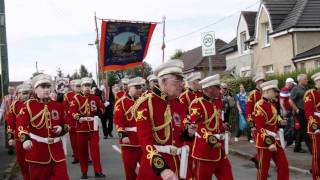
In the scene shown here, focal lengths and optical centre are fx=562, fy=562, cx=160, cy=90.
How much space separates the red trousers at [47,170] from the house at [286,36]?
20672 mm

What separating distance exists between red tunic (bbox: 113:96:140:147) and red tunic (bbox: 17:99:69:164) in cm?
134

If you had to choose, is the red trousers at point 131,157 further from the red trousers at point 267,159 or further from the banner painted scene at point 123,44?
the banner painted scene at point 123,44

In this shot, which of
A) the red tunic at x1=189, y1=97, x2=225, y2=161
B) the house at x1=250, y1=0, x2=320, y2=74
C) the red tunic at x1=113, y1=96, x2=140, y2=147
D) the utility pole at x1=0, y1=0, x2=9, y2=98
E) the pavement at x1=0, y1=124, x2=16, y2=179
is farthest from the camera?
the house at x1=250, y1=0, x2=320, y2=74

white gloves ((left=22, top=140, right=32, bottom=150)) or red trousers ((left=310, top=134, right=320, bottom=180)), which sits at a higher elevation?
white gloves ((left=22, top=140, right=32, bottom=150))

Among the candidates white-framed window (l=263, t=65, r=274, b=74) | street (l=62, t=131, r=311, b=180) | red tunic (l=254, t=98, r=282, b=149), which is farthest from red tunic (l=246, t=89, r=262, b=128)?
white-framed window (l=263, t=65, r=274, b=74)

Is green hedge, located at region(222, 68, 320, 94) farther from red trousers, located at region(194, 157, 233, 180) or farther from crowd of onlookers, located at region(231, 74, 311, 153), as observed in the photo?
red trousers, located at region(194, 157, 233, 180)

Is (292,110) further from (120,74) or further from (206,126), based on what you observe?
(120,74)

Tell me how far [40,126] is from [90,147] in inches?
143

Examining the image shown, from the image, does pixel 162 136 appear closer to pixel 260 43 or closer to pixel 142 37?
pixel 142 37

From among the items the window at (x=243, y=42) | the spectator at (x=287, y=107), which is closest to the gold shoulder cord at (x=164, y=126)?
the spectator at (x=287, y=107)

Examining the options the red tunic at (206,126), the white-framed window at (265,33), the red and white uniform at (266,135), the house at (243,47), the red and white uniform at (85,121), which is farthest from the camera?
the house at (243,47)

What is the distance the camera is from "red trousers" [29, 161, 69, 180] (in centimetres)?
812

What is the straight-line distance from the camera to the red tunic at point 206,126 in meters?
7.70

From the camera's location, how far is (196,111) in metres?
7.77
